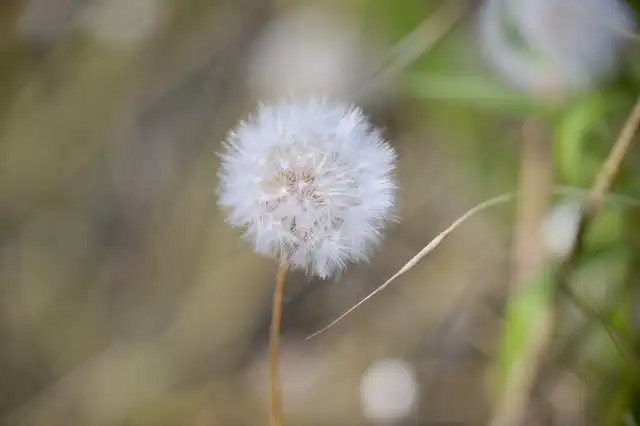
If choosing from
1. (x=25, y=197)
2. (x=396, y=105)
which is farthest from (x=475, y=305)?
(x=25, y=197)

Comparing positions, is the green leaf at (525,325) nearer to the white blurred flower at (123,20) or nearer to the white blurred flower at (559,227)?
the white blurred flower at (559,227)

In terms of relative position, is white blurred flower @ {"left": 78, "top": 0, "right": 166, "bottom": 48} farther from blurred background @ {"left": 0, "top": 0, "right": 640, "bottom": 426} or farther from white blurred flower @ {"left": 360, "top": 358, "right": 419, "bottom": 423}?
white blurred flower @ {"left": 360, "top": 358, "right": 419, "bottom": 423}

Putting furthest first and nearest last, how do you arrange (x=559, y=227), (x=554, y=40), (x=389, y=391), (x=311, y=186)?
(x=389, y=391) → (x=559, y=227) → (x=554, y=40) → (x=311, y=186)

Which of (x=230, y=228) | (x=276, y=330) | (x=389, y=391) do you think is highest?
(x=230, y=228)

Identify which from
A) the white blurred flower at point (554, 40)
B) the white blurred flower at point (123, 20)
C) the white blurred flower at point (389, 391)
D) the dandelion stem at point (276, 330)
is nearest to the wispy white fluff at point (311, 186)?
the dandelion stem at point (276, 330)

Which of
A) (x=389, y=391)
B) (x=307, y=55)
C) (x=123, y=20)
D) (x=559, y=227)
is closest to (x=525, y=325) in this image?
(x=559, y=227)

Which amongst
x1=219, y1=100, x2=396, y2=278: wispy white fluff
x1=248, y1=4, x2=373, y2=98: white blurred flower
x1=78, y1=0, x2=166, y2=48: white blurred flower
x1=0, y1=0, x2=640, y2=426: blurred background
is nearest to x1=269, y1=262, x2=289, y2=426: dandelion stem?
x1=219, y1=100, x2=396, y2=278: wispy white fluff

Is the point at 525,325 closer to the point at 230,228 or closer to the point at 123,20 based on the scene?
the point at 230,228

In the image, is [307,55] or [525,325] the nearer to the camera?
[525,325]
